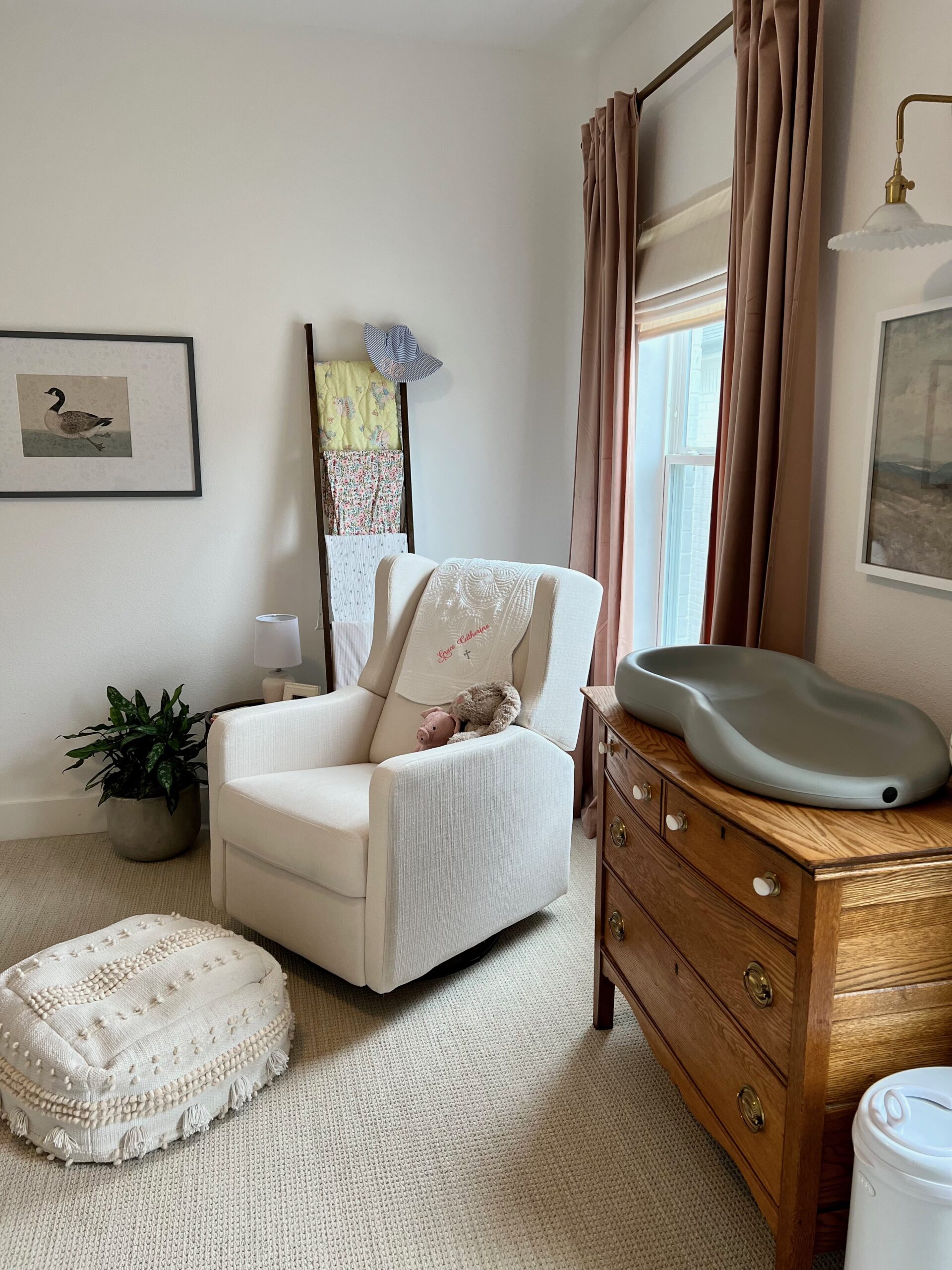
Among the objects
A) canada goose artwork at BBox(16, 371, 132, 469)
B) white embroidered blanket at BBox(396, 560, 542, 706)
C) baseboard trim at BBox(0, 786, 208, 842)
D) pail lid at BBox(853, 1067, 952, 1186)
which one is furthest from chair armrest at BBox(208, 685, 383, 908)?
pail lid at BBox(853, 1067, 952, 1186)

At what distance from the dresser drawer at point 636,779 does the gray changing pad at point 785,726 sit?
10 centimetres

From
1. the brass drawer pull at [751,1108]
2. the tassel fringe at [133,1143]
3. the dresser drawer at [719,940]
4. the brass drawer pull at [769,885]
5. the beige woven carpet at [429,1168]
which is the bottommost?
the beige woven carpet at [429,1168]

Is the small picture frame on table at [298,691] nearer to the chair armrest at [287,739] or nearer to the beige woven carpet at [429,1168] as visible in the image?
the chair armrest at [287,739]

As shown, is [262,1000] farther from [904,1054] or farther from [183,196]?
[183,196]

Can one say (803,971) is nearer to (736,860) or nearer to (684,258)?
(736,860)

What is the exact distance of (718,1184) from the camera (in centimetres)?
166

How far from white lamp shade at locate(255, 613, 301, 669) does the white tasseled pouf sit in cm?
114

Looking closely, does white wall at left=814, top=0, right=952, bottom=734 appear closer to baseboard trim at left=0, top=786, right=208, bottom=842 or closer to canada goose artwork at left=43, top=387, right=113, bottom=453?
canada goose artwork at left=43, top=387, right=113, bottom=453

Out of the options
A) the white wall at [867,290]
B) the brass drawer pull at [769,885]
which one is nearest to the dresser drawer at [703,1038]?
the brass drawer pull at [769,885]

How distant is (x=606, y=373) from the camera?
2.96m

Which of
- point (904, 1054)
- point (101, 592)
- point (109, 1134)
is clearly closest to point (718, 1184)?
point (904, 1054)

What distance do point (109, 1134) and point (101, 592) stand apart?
193 centimetres

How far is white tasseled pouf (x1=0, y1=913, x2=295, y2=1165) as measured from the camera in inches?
67.5

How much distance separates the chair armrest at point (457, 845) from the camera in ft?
6.66
